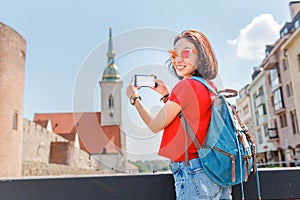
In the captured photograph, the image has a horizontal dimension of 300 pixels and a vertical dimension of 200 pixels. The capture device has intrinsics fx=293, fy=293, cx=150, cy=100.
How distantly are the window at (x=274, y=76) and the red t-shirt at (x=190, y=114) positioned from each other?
834 inches

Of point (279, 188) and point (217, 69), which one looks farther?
point (279, 188)

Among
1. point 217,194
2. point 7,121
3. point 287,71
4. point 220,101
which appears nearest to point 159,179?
point 217,194

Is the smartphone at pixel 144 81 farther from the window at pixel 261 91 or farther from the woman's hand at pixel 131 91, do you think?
the window at pixel 261 91

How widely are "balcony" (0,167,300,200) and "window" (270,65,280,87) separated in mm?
20643

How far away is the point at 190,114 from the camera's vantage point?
1.01 m

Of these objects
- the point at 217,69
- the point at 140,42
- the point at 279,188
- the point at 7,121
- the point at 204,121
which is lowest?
the point at 279,188

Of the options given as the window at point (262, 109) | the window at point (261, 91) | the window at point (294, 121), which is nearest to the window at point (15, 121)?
the window at point (294, 121)

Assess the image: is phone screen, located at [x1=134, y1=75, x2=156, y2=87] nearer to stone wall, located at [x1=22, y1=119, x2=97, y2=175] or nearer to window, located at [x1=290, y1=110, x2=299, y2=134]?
stone wall, located at [x1=22, y1=119, x2=97, y2=175]

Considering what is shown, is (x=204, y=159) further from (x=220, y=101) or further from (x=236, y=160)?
(x=220, y=101)

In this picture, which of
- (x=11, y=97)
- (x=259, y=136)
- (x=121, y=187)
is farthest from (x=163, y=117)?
(x=259, y=136)

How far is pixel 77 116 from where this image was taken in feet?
3.97

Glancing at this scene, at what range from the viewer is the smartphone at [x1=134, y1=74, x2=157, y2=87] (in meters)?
1.16

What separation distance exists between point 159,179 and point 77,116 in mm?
505

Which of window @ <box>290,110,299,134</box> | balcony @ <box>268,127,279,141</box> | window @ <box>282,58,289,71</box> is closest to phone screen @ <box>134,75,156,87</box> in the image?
window @ <box>290,110,299,134</box>
